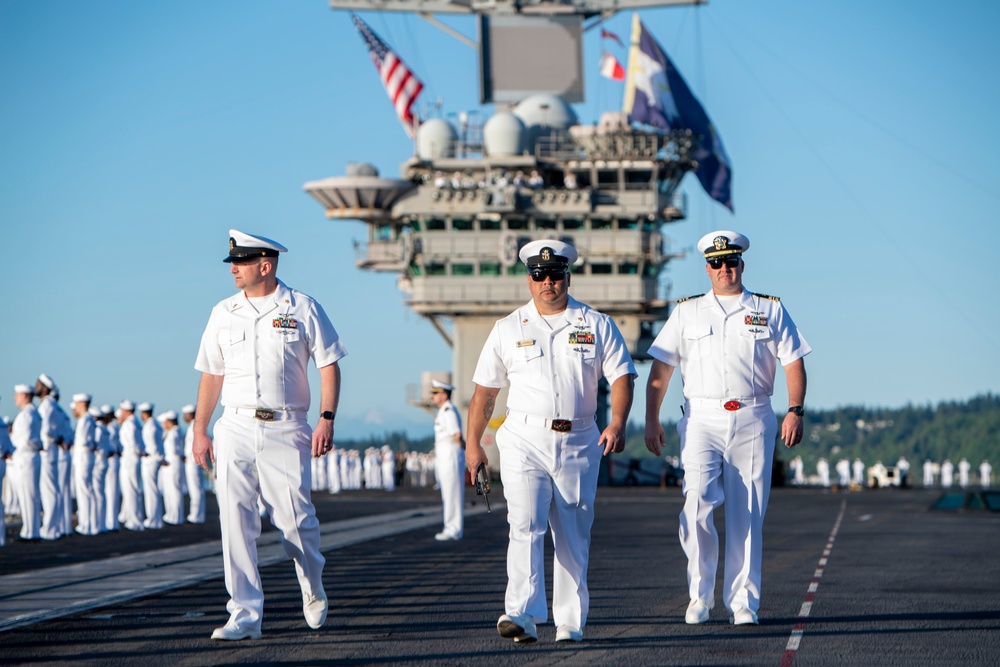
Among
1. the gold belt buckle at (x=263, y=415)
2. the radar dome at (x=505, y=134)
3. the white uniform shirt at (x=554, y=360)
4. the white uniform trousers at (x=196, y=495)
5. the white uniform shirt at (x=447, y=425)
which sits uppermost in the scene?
the radar dome at (x=505, y=134)

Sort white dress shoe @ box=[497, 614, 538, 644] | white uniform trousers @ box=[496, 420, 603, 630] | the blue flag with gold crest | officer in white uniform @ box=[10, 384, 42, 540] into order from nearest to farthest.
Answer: white dress shoe @ box=[497, 614, 538, 644] → white uniform trousers @ box=[496, 420, 603, 630] → officer in white uniform @ box=[10, 384, 42, 540] → the blue flag with gold crest

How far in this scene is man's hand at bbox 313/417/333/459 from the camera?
28.6 feet

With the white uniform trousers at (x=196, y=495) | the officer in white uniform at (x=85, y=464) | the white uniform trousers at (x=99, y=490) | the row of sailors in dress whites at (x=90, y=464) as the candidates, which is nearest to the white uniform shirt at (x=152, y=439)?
the row of sailors in dress whites at (x=90, y=464)

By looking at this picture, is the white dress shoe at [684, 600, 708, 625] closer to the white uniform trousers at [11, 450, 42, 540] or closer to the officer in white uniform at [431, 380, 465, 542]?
the officer in white uniform at [431, 380, 465, 542]

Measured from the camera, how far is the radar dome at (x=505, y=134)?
200 feet

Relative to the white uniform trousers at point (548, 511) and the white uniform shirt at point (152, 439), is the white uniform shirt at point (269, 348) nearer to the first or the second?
the white uniform trousers at point (548, 511)

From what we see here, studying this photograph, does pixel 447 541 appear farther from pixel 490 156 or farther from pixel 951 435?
pixel 951 435

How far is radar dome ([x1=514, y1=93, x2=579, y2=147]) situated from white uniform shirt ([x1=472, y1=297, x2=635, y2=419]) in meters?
54.1

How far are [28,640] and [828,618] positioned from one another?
5142 mm

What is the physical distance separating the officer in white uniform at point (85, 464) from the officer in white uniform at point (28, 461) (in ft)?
4.83

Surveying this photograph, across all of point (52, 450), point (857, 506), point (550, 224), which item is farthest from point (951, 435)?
point (52, 450)

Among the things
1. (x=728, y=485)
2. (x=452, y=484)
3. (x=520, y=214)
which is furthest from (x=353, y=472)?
(x=728, y=485)

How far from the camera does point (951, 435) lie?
193 metres

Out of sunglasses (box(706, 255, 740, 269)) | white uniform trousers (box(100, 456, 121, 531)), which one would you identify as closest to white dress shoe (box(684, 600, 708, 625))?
sunglasses (box(706, 255, 740, 269))
